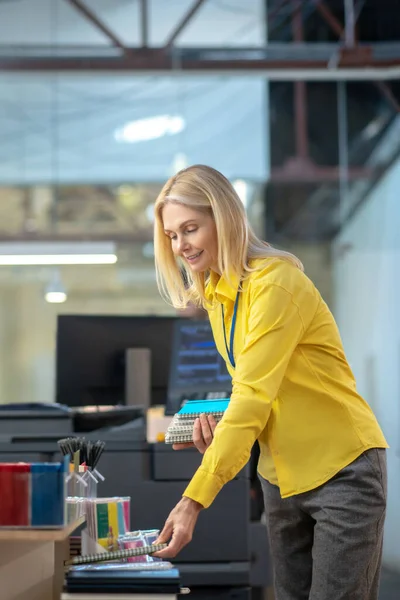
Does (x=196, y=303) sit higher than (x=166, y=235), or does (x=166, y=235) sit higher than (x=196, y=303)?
(x=166, y=235)

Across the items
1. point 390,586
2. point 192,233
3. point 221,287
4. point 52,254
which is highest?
point 52,254

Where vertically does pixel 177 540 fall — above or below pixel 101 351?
below

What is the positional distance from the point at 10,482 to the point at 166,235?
0.60 m

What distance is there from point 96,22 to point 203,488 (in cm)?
478

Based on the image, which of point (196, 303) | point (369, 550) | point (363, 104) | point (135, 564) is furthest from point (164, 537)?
point (363, 104)

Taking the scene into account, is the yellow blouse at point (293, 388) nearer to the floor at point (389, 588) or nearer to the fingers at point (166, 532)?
the fingers at point (166, 532)

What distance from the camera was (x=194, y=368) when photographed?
11.2 ft

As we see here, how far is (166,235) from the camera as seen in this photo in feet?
5.89

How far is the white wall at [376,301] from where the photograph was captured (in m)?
5.77

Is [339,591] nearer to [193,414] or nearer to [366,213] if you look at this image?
[193,414]

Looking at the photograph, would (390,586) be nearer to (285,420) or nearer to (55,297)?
(55,297)

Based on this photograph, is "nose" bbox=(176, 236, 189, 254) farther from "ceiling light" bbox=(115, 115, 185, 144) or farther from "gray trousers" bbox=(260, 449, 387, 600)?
"ceiling light" bbox=(115, 115, 185, 144)

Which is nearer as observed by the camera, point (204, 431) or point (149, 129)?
point (204, 431)

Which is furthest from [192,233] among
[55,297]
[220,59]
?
[220,59]
